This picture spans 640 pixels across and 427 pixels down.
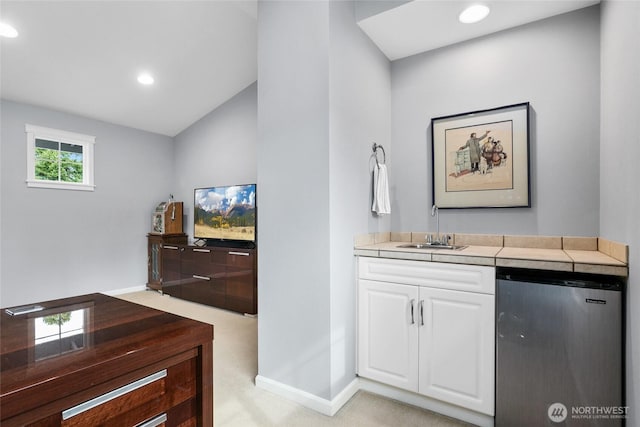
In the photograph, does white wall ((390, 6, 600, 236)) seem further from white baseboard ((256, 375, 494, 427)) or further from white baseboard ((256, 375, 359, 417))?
white baseboard ((256, 375, 359, 417))

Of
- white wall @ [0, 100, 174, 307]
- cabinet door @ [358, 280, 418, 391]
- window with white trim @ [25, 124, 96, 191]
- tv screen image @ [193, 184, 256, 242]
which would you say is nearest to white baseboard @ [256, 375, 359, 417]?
cabinet door @ [358, 280, 418, 391]

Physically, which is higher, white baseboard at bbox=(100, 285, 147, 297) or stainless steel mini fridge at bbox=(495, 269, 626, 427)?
stainless steel mini fridge at bbox=(495, 269, 626, 427)

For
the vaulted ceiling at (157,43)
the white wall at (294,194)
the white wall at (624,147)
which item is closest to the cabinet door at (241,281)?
the white wall at (294,194)

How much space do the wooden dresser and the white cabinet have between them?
1.40 meters

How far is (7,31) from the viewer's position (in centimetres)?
280

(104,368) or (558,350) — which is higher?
(104,368)

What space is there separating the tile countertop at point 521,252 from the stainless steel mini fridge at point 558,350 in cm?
7

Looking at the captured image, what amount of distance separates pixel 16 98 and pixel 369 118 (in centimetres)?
424

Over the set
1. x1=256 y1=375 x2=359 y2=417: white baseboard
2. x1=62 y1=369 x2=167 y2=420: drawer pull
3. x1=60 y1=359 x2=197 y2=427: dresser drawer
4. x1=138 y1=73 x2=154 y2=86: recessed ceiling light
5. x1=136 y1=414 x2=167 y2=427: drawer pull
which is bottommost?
x1=256 y1=375 x2=359 y2=417: white baseboard

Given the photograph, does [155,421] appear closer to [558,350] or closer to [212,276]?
[558,350]

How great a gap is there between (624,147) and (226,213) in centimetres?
394

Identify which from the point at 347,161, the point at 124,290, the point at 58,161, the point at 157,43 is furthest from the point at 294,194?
the point at 124,290

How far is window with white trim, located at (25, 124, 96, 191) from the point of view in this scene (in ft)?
12.9

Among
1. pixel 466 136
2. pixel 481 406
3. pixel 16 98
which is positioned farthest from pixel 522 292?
pixel 16 98
